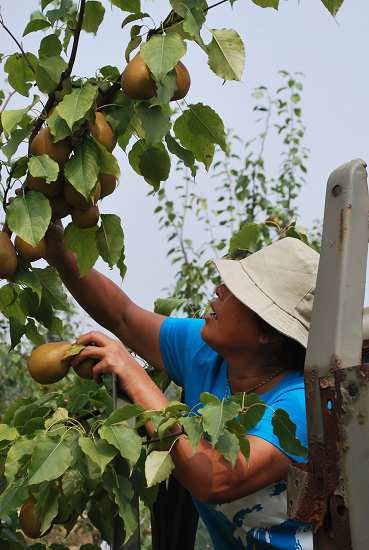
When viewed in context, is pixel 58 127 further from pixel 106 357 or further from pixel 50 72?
pixel 106 357

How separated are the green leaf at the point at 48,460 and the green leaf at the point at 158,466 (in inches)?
5.6

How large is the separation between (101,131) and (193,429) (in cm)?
60

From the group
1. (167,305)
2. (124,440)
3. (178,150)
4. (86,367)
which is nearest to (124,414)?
(124,440)

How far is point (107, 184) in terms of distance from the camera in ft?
6.32

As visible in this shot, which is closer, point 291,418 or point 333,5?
point 333,5

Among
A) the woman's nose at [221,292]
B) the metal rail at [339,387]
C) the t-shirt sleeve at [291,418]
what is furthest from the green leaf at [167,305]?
the metal rail at [339,387]

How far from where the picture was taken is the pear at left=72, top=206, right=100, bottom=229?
1.90 metres

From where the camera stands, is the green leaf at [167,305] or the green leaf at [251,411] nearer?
the green leaf at [251,411]

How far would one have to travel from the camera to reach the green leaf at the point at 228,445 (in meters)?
1.65

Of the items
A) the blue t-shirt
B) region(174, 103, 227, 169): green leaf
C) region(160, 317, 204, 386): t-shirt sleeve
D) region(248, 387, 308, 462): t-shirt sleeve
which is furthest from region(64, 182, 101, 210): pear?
region(160, 317, 204, 386): t-shirt sleeve

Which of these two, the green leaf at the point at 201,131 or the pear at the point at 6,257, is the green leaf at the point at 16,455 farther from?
the green leaf at the point at 201,131

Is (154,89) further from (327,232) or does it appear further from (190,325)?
(190,325)

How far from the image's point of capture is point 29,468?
1724 millimetres

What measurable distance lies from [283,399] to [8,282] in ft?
2.08
